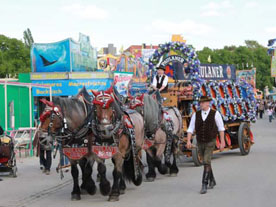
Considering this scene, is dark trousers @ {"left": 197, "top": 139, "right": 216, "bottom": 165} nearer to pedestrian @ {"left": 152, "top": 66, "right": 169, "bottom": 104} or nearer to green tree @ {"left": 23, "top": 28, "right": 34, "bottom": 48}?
pedestrian @ {"left": 152, "top": 66, "right": 169, "bottom": 104}

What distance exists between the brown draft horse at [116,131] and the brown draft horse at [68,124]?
10.3 inches

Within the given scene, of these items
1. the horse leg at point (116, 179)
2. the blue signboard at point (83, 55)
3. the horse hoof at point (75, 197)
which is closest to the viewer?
the horse leg at point (116, 179)

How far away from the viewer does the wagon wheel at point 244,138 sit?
49.9 feet

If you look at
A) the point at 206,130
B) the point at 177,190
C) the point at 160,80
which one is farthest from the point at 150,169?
the point at 160,80

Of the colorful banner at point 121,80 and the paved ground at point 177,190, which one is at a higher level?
the colorful banner at point 121,80

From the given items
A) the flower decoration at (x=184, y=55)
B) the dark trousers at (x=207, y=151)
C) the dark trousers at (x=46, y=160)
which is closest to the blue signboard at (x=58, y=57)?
the flower decoration at (x=184, y=55)

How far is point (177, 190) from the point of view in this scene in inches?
376

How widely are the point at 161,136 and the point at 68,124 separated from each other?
11.0 ft

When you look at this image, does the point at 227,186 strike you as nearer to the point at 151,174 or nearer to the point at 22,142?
the point at 151,174

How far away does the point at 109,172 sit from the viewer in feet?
42.0

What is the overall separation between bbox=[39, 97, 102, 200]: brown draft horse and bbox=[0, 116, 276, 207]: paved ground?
0.66 m

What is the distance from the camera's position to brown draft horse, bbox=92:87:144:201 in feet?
27.7

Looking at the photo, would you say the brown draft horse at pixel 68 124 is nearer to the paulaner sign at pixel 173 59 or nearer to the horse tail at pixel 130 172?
A: the horse tail at pixel 130 172

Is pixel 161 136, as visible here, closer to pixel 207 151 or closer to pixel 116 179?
pixel 207 151
